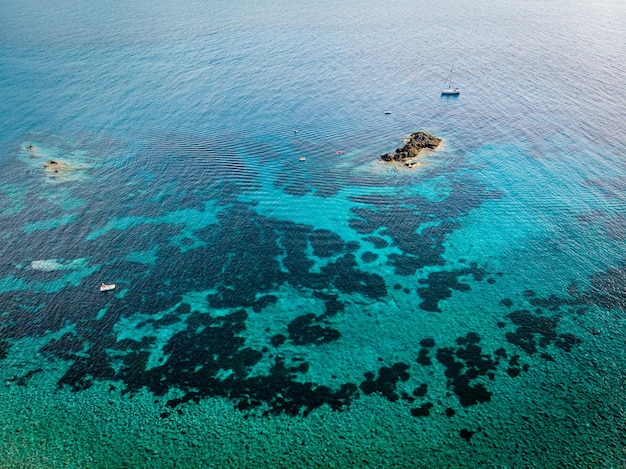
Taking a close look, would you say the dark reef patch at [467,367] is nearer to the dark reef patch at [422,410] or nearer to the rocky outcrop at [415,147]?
the dark reef patch at [422,410]

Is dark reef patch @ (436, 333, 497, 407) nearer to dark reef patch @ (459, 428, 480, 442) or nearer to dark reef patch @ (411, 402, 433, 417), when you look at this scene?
dark reef patch @ (459, 428, 480, 442)

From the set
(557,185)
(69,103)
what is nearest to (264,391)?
(557,185)

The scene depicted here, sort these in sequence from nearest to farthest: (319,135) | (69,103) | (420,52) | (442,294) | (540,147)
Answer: (442,294) → (540,147) → (319,135) → (69,103) → (420,52)

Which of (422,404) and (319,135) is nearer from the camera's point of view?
(422,404)

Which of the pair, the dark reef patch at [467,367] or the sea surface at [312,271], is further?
the dark reef patch at [467,367]

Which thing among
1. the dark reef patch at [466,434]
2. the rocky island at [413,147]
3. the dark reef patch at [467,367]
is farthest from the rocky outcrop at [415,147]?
the dark reef patch at [466,434]

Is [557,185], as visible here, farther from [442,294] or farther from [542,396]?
[542,396]
